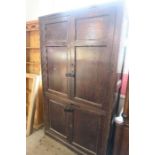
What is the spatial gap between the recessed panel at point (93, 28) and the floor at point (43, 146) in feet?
4.98

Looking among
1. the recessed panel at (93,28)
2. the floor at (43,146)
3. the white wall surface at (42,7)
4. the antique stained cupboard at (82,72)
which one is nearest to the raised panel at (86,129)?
the antique stained cupboard at (82,72)

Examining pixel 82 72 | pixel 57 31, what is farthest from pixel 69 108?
pixel 57 31

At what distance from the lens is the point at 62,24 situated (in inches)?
61.9

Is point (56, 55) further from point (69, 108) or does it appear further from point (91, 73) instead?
point (69, 108)

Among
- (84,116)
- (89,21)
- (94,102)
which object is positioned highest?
(89,21)

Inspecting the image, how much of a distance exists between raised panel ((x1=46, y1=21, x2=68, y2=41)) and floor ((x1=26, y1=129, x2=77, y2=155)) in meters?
1.49

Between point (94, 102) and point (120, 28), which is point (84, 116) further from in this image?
point (120, 28)

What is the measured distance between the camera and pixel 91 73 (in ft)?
4.79

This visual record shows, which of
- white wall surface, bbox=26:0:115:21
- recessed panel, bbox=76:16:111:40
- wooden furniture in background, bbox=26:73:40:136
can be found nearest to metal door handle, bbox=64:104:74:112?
wooden furniture in background, bbox=26:73:40:136

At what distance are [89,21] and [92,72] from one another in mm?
507

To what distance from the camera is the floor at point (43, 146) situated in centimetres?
188

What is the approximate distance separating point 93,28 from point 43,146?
5.71ft

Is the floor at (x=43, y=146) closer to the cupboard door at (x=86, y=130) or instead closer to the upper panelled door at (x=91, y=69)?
the cupboard door at (x=86, y=130)
